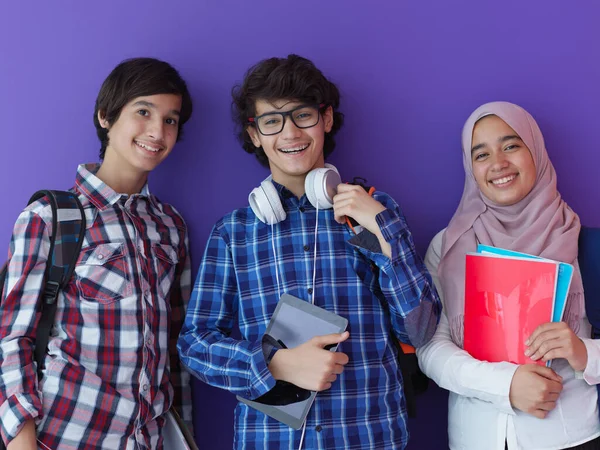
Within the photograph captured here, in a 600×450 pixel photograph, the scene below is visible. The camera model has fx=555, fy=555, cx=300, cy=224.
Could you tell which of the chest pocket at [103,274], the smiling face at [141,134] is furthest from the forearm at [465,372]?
the smiling face at [141,134]

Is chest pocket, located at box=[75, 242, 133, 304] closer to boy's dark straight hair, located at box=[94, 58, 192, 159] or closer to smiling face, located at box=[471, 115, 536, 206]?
boy's dark straight hair, located at box=[94, 58, 192, 159]

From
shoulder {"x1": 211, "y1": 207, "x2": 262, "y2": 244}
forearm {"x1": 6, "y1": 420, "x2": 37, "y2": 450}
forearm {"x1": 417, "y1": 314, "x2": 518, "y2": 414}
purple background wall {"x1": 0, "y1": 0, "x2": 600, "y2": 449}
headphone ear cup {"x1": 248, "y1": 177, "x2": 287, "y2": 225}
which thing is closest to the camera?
forearm {"x1": 6, "y1": 420, "x2": 37, "y2": 450}

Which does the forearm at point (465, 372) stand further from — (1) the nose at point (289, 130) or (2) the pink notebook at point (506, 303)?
(1) the nose at point (289, 130)

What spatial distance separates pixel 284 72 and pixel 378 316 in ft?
2.86

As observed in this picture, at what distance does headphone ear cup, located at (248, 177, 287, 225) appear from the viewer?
70.1 inches

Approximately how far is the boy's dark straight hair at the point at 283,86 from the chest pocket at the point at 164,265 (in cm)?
52

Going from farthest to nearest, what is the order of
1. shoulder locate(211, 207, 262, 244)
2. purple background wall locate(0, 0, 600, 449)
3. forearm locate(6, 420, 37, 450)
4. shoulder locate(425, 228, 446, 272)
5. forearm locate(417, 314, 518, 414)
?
purple background wall locate(0, 0, 600, 449) → shoulder locate(425, 228, 446, 272) → shoulder locate(211, 207, 262, 244) → forearm locate(417, 314, 518, 414) → forearm locate(6, 420, 37, 450)

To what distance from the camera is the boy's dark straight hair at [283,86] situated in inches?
73.3

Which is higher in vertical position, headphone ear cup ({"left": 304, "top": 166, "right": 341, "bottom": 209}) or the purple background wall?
the purple background wall

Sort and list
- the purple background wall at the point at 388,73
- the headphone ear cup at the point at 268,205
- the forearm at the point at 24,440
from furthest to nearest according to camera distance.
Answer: the purple background wall at the point at 388,73, the headphone ear cup at the point at 268,205, the forearm at the point at 24,440

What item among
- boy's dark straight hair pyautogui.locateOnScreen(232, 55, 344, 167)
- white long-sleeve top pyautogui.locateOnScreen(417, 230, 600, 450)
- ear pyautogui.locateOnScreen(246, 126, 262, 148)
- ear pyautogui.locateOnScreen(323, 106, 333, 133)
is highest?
boy's dark straight hair pyautogui.locateOnScreen(232, 55, 344, 167)

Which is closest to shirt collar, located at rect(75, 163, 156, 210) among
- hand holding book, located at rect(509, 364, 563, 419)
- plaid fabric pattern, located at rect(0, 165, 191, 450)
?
plaid fabric pattern, located at rect(0, 165, 191, 450)

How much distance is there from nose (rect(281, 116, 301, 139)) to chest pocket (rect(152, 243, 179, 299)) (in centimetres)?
58

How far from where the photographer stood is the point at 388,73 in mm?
2191
